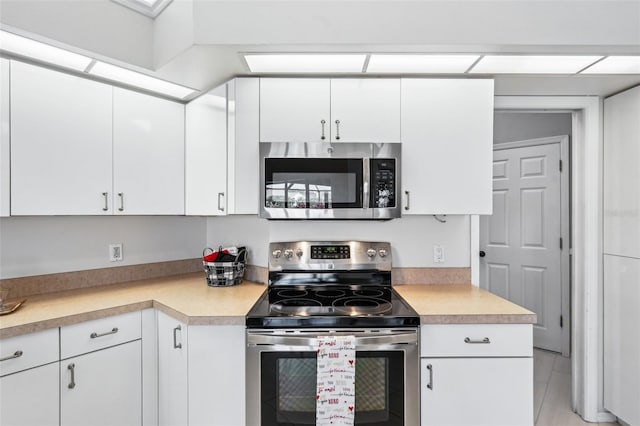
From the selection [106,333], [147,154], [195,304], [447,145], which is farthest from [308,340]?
[147,154]

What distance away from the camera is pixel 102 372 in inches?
67.2

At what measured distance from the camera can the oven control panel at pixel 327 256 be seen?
2176 mm

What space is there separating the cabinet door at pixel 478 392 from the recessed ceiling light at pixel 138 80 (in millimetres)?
2076

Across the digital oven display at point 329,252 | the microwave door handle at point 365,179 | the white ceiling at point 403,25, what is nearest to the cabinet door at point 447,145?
the microwave door handle at point 365,179

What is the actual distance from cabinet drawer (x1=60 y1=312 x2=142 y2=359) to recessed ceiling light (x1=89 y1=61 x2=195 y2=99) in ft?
4.30

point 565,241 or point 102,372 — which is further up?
point 565,241

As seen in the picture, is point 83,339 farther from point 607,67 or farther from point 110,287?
point 607,67

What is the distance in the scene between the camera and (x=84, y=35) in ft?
5.48

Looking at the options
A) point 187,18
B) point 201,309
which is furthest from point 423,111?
point 201,309

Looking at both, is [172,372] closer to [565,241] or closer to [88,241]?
[88,241]

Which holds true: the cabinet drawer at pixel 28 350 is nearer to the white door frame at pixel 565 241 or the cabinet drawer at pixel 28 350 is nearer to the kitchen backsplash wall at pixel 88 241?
the kitchen backsplash wall at pixel 88 241

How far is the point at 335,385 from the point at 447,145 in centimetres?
142

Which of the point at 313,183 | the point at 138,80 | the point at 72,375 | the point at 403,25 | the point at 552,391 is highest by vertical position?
the point at 403,25

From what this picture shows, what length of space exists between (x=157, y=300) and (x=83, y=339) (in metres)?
0.36
